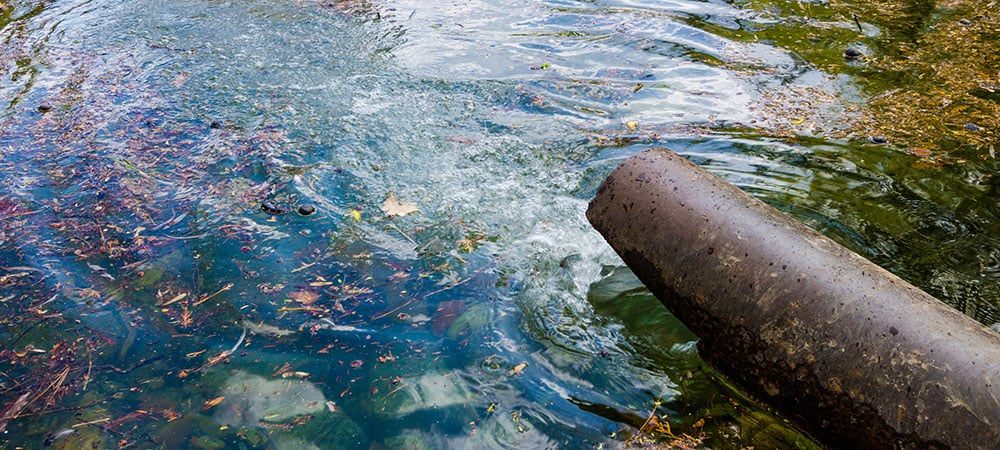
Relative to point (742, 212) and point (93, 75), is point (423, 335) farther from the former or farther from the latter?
point (93, 75)

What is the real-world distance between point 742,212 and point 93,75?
655 centimetres

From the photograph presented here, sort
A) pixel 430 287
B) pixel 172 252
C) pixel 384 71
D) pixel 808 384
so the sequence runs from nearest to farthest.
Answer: pixel 808 384 < pixel 430 287 < pixel 172 252 < pixel 384 71

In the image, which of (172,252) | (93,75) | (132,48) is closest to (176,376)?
(172,252)

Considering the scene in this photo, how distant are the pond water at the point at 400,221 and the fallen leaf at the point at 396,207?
0.04 metres

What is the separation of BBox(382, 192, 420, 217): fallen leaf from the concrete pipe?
1721mm

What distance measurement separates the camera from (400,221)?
433 centimetres

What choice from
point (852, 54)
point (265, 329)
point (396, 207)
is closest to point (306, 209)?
point (396, 207)

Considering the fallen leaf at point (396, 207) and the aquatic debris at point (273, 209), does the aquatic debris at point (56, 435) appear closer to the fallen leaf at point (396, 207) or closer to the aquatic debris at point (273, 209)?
the aquatic debris at point (273, 209)

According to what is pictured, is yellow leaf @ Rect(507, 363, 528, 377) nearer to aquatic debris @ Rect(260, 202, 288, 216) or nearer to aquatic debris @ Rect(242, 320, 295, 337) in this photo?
aquatic debris @ Rect(242, 320, 295, 337)

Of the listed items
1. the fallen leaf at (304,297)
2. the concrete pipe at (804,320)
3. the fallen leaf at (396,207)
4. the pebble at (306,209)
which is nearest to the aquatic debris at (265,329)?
the fallen leaf at (304,297)

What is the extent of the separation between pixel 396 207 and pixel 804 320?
283 centimetres

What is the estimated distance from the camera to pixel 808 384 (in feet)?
7.96

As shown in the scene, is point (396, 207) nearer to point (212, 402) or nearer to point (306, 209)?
point (306, 209)

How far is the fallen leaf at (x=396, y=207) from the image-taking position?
14.5 feet
